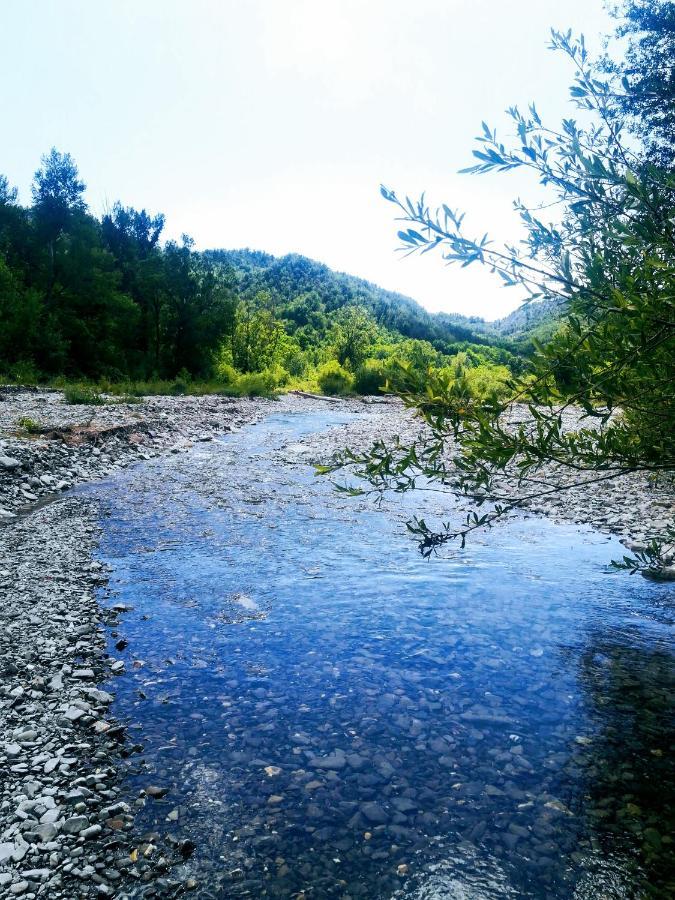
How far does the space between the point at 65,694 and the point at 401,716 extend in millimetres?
3044

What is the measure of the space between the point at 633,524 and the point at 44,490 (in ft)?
42.2

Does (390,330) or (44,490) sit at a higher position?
(390,330)

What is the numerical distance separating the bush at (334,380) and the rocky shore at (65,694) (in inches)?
2098

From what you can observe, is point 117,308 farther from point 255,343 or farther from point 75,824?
point 75,824

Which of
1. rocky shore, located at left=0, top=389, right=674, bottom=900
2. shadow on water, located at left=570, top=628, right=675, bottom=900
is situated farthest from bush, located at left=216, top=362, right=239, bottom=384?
shadow on water, located at left=570, top=628, right=675, bottom=900

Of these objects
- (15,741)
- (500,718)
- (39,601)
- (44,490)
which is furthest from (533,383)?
(44,490)

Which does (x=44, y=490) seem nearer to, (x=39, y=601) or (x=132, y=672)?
(x=39, y=601)

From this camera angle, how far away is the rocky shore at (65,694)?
3387mm

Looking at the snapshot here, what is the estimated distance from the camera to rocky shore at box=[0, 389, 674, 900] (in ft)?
11.1

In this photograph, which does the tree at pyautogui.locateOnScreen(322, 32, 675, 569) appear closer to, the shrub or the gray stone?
the gray stone

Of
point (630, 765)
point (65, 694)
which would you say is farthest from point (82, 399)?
point (630, 765)

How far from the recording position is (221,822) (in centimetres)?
385

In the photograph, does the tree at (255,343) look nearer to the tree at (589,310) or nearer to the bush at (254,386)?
the bush at (254,386)

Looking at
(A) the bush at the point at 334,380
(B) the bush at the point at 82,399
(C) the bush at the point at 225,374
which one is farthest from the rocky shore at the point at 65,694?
(A) the bush at the point at 334,380
